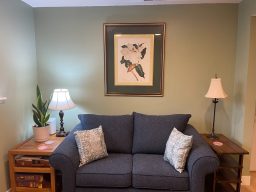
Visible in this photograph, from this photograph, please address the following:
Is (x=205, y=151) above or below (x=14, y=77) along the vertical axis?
below

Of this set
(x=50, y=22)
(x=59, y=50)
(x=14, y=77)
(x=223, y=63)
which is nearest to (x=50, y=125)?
(x=14, y=77)

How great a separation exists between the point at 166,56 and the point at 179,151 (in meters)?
1.40

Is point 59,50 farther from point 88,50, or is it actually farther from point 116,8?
point 116,8

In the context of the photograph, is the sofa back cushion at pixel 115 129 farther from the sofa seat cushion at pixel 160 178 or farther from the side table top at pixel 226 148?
the side table top at pixel 226 148

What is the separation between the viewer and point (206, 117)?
316cm

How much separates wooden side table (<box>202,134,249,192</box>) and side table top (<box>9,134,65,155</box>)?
1.95 m

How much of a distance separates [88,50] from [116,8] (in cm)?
71

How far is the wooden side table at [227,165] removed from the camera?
8.13 ft

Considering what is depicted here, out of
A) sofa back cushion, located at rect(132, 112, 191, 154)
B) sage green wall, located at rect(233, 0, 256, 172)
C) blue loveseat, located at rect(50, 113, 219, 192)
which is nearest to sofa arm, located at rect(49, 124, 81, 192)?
blue loveseat, located at rect(50, 113, 219, 192)

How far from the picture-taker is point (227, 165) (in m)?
2.59

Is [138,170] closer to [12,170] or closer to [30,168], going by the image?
[30,168]

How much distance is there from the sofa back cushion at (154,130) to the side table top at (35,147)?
3.36ft

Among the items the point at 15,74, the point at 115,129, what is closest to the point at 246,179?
the point at 115,129

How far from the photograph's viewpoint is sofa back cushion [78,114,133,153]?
109 inches
